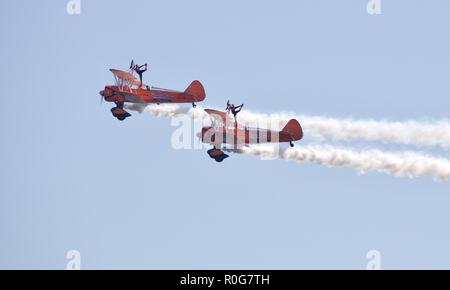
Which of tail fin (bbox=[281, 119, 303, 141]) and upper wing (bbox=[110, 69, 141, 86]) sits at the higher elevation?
upper wing (bbox=[110, 69, 141, 86])

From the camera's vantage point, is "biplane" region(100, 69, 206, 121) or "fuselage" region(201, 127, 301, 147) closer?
"fuselage" region(201, 127, 301, 147)

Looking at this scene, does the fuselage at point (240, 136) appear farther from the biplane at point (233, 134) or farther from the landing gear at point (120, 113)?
the landing gear at point (120, 113)

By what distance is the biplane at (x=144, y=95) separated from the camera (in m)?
118

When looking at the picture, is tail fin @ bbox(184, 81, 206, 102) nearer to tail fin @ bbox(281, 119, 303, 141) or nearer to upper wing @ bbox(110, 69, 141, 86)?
upper wing @ bbox(110, 69, 141, 86)

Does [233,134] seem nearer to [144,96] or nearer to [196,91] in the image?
[196,91]

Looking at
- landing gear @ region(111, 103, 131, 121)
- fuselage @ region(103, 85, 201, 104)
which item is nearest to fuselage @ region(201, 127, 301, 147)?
fuselage @ region(103, 85, 201, 104)

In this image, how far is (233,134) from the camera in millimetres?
107188

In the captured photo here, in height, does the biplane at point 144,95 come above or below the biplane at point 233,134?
above

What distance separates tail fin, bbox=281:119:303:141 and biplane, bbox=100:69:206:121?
48.2ft

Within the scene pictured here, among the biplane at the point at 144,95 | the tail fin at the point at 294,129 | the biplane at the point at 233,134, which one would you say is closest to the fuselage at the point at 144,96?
the biplane at the point at 144,95

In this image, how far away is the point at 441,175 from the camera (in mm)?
99125

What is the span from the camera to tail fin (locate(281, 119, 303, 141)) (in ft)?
347
